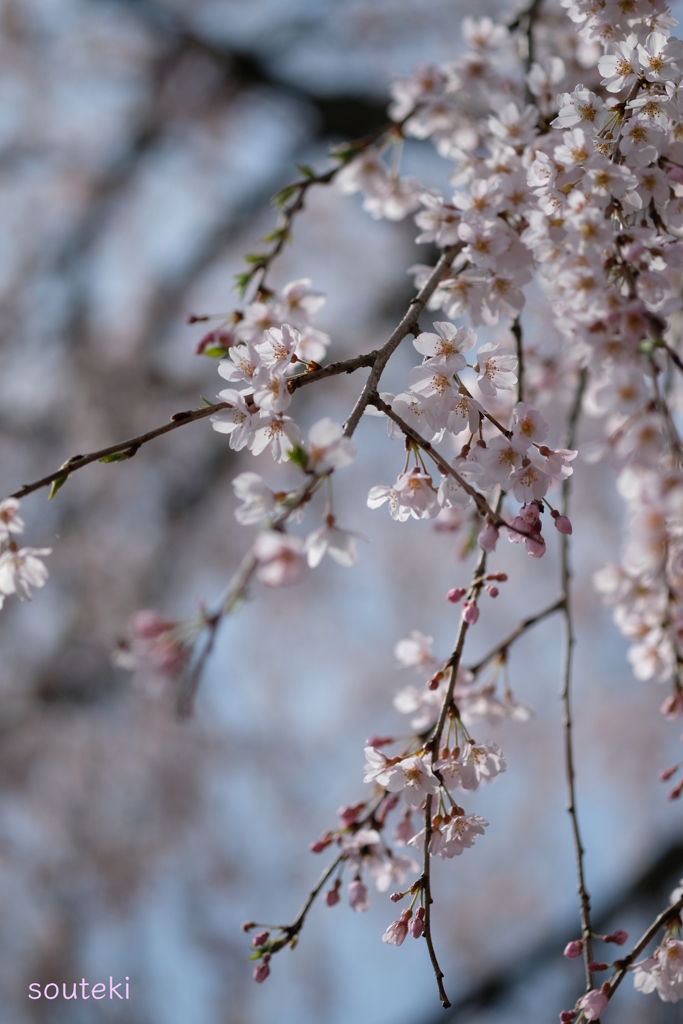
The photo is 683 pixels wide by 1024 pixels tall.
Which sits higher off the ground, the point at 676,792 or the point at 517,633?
the point at 517,633

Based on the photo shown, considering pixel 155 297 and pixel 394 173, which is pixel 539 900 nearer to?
pixel 155 297

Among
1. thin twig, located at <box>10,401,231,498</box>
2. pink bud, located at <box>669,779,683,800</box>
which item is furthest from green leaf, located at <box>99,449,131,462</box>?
pink bud, located at <box>669,779,683,800</box>

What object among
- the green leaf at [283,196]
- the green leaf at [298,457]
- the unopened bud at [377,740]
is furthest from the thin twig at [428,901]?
the green leaf at [283,196]

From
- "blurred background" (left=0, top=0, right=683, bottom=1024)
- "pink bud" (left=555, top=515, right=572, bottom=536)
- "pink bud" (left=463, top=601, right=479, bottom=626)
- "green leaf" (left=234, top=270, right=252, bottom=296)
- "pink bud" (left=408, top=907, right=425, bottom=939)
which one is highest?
"blurred background" (left=0, top=0, right=683, bottom=1024)

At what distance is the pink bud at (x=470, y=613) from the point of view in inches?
26.0

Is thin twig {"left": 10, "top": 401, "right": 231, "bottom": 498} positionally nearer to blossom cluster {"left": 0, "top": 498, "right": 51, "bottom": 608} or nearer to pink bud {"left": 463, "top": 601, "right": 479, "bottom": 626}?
blossom cluster {"left": 0, "top": 498, "right": 51, "bottom": 608}

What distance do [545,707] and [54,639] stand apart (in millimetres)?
2720

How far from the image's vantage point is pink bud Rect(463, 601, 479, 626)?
26.0 inches

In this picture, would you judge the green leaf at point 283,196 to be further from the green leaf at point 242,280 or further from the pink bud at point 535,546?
the pink bud at point 535,546

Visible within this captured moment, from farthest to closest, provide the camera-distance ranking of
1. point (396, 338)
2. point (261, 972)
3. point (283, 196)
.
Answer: point (283, 196) → point (261, 972) → point (396, 338)

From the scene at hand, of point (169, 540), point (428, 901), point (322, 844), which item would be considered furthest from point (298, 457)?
point (169, 540)

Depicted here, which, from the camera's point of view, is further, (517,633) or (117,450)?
(517,633)

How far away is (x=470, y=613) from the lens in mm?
662

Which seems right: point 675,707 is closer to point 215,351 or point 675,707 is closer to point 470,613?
point 470,613
